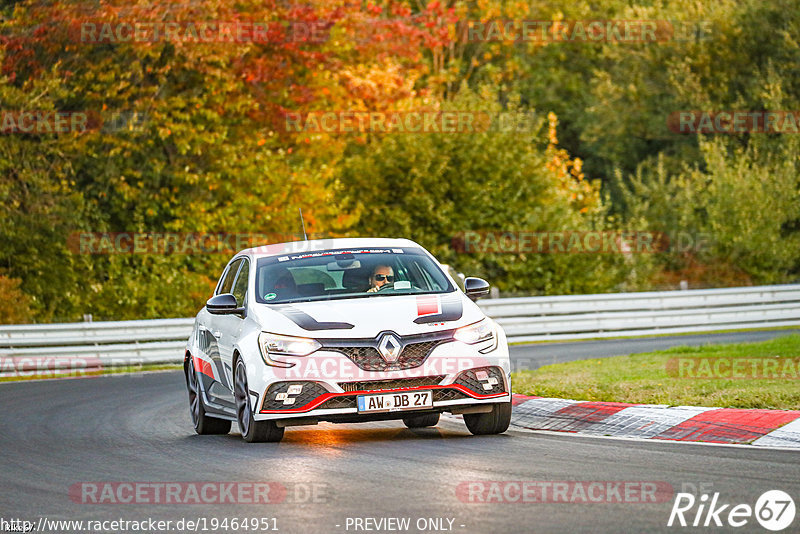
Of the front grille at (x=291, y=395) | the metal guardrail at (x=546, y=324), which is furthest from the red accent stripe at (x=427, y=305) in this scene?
the metal guardrail at (x=546, y=324)

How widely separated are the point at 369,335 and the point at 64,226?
21.0 meters

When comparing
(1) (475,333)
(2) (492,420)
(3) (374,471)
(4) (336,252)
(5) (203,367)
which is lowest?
(2) (492,420)

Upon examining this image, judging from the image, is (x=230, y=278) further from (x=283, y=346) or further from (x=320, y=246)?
(x=283, y=346)

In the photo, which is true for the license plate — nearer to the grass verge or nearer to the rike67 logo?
the grass verge

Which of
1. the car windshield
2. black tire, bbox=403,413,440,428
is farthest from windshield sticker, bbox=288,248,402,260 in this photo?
black tire, bbox=403,413,440,428

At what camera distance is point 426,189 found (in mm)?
35031

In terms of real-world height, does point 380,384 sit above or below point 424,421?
above

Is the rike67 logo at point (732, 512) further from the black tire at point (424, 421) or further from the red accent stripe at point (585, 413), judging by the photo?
the black tire at point (424, 421)

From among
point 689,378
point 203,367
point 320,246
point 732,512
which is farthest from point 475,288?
point 732,512

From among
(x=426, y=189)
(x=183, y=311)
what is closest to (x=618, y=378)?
(x=183, y=311)

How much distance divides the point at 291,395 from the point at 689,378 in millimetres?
5722

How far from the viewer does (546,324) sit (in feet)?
95.4

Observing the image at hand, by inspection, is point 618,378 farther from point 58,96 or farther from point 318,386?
point 58,96

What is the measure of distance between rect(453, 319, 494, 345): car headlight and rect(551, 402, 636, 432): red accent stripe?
3.96 feet
